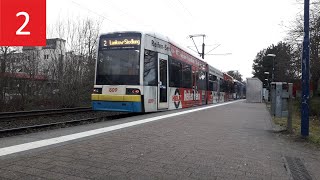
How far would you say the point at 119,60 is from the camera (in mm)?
13883

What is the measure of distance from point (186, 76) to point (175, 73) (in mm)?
2301

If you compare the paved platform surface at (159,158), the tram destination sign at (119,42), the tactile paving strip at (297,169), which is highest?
the tram destination sign at (119,42)

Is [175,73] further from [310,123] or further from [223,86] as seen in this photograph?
[223,86]

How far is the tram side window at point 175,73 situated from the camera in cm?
1644

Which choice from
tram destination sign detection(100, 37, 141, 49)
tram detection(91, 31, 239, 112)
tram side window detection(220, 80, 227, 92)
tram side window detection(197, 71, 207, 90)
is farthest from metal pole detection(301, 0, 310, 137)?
tram side window detection(220, 80, 227, 92)

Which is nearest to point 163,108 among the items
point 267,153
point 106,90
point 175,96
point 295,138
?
point 175,96

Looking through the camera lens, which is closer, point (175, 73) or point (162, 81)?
point (162, 81)

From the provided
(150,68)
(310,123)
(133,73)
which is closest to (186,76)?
(150,68)

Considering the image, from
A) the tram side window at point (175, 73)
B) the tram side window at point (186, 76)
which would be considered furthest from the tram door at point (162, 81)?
the tram side window at point (186, 76)

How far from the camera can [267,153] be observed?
690cm

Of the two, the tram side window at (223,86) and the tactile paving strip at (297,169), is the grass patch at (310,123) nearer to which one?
the tactile paving strip at (297,169)

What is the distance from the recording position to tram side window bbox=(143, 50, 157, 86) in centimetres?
1382

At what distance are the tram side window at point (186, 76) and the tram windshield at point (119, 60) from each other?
5.30m

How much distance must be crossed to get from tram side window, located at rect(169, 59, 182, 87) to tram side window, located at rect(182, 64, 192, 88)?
24.0 inches
